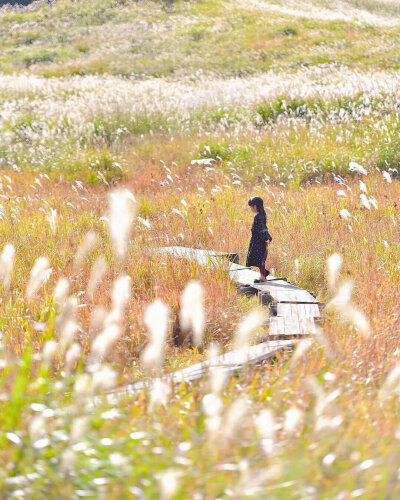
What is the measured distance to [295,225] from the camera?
6594 mm

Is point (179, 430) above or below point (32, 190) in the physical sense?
below

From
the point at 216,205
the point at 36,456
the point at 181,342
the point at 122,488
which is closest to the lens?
the point at 122,488

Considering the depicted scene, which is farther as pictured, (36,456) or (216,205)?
(216,205)

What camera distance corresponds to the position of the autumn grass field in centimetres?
209

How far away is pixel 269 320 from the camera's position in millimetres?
4602

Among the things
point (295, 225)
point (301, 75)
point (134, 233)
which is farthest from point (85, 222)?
point (301, 75)

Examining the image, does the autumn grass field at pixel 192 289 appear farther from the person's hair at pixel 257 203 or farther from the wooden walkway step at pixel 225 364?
the person's hair at pixel 257 203

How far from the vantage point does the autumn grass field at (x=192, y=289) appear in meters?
2.09

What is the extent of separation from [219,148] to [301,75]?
291 inches

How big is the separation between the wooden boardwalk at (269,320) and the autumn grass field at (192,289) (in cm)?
8

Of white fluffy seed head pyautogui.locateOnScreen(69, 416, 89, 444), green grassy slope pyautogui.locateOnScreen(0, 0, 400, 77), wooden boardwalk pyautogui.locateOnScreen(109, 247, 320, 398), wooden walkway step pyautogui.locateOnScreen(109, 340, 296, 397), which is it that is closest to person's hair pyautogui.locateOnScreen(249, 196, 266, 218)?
wooden boardwalk pyautogui.locateOnScreen(109, 247, 320, 398)

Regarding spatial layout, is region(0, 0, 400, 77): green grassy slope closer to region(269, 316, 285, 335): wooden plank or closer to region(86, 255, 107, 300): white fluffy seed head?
region(86, 255, 107, 300): white fluffy seed head

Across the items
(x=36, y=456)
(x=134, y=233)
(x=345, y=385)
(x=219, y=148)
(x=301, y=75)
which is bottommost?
(x=36, y=456)

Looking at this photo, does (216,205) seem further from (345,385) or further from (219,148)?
(345,385)
